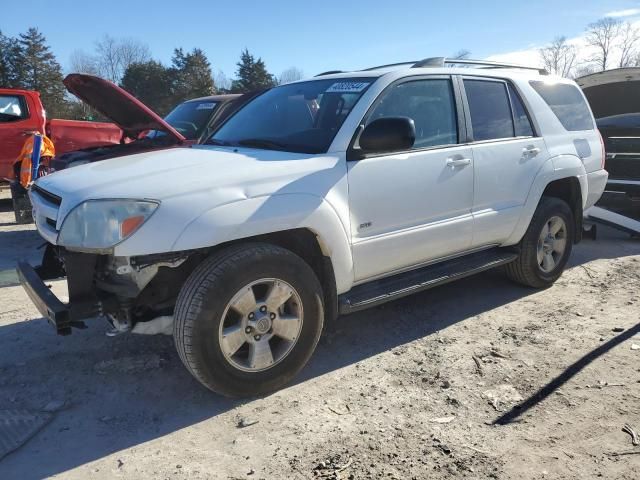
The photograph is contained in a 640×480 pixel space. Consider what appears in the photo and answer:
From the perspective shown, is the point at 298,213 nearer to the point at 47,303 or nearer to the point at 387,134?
the point at 387,134

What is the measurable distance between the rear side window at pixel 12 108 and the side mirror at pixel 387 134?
28.6ft

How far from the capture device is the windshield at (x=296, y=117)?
3.47 m

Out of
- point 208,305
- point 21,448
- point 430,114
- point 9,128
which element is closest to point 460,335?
point 430,114

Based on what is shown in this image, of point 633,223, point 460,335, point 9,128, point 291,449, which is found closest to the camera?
point 291,449

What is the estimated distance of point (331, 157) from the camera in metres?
3.26

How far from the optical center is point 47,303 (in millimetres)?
2861

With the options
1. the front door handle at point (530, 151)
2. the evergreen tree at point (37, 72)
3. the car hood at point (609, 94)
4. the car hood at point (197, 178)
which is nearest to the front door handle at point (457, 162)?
the front door handle at point (530, 151)

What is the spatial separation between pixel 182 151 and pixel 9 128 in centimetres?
757

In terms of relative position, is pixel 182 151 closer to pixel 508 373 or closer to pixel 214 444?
pixel 214 444

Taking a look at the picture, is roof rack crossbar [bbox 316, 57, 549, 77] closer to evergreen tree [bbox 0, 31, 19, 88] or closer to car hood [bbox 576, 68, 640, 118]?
car hood [bbox 576, 68, 640, 118]

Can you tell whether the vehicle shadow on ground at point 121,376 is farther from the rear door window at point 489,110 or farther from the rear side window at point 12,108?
the rear side window at point 12,108

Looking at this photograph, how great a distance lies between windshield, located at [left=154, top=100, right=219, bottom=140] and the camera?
23.9 ft

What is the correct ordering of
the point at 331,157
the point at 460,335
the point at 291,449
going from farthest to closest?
the point at 460,335, the point at 331,157, the point at 291,449

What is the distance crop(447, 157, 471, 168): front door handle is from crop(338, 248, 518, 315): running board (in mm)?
781
